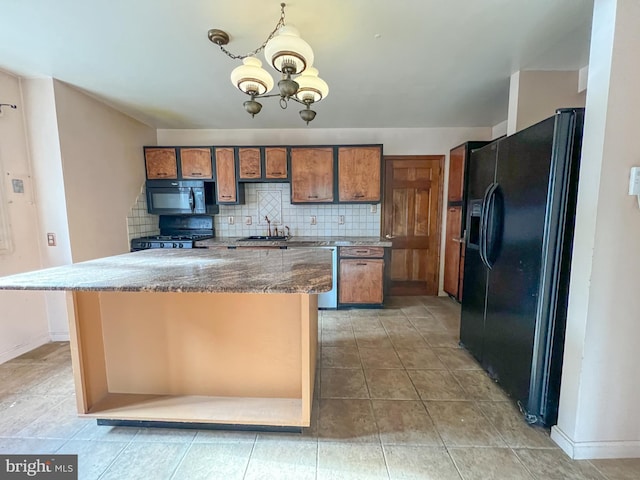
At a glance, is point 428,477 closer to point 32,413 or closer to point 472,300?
point 472,300

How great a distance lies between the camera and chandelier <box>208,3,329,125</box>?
1302 mm

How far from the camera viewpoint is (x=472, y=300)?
2.32 meters

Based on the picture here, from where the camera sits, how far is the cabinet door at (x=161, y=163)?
145 inches

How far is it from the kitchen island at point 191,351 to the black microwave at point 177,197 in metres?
2.01

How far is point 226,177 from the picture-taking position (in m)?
3.70

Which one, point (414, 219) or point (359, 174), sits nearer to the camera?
point (359, 174)

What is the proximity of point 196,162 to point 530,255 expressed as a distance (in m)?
3.68

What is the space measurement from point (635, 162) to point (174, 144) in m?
4.60

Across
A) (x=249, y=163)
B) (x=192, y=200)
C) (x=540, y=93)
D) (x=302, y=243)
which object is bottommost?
(x=302, y=243)

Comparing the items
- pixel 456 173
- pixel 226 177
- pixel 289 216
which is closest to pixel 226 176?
pixel 226 177

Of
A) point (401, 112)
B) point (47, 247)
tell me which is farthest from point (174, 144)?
point (401, 112)

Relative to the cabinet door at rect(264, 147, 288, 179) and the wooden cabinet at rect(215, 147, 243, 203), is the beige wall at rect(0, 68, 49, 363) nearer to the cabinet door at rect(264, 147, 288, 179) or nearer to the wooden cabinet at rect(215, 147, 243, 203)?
the wooden cabinet at rect(215, 147, 243, 203)

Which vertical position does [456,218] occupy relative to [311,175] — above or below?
below

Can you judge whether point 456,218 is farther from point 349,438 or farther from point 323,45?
point 349,438
